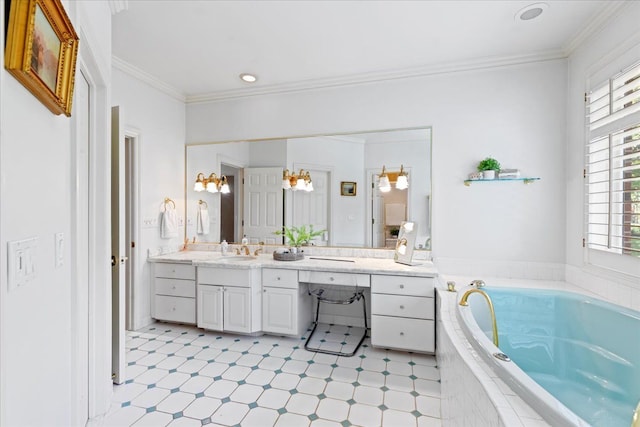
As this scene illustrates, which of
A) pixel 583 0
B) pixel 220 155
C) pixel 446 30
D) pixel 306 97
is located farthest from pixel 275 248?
pixel 583 0

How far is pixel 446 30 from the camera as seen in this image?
2.33 meters

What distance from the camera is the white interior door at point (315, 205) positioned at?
10.8ft

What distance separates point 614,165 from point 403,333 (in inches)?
74.0

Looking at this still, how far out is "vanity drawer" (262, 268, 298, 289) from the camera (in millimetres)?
2834

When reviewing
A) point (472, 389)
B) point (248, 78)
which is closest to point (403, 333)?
point (472, 389)

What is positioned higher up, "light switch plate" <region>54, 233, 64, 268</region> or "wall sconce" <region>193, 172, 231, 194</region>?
"wall sconce" <region>193, 172, 231, 194</region>

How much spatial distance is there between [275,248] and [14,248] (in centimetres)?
268

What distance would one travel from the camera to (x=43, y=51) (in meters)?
0.87

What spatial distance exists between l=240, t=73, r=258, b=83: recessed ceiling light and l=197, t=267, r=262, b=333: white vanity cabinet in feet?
6.31

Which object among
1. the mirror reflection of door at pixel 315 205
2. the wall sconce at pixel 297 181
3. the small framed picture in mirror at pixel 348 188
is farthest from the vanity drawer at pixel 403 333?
the wall sconce at pixel 297 181

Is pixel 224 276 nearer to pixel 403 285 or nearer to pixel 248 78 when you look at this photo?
pixel 403 285

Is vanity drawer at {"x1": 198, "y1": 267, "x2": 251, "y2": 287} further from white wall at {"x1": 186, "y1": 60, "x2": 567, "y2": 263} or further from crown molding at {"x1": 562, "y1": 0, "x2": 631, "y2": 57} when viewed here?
crown molding at {"x1": 562, "y1": 0, "x2": 631, "y2": 57}

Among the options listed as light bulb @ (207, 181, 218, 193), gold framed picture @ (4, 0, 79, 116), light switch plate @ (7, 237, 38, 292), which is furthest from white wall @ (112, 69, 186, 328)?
light switch plate @ (7, 237, 38, 292)

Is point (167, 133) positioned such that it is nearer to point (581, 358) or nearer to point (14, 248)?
point (14, 248)
